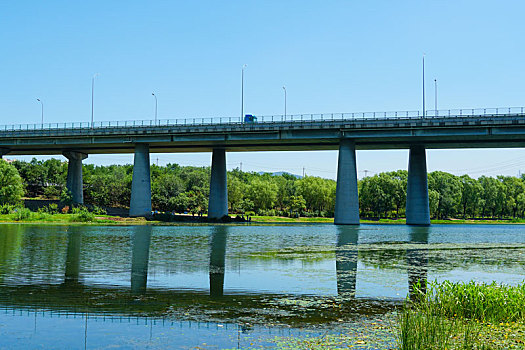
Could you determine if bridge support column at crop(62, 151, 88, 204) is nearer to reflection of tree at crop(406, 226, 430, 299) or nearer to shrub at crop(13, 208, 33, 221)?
shrub at crop(13, 208, 33, 221)

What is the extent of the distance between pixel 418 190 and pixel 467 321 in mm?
92082

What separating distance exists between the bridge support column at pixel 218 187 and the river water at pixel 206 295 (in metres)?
72.1

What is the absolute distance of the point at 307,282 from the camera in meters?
21.7

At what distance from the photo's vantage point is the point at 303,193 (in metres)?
168

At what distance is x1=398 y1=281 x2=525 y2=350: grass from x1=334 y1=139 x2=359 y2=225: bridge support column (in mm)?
80200

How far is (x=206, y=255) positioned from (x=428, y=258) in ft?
47.1

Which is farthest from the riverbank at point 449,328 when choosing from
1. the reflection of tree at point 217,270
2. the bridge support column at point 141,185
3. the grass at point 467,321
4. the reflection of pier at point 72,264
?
the bridge support column at point 141,185

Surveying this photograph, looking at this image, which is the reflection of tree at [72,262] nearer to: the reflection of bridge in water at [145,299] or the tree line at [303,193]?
the reflection of bridge in water at [145,299]

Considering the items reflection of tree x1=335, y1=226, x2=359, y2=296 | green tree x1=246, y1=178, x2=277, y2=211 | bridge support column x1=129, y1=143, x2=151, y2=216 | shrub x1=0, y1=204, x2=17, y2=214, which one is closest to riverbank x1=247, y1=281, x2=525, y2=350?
reflection of tree x1=335, y1=226, x2=359, y2=296

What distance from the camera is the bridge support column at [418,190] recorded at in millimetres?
101188

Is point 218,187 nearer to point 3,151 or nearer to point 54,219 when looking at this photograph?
point 54,219

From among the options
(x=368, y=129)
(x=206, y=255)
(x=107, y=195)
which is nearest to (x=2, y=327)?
(x=206, y=255)

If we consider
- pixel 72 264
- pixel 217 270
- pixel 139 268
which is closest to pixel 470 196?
pixel 217 270

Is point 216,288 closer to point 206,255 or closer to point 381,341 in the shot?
point 381,341
